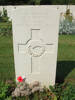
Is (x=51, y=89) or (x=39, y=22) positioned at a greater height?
(x=39, y=22)

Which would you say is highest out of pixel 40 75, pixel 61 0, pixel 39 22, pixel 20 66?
pixel 61 0

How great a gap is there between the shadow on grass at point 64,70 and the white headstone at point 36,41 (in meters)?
0.66

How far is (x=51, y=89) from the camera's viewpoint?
116 inches

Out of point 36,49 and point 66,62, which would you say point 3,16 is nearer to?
point 66,62

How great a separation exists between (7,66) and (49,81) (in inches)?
66.4

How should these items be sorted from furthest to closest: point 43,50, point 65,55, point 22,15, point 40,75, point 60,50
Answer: point 60,50
point 65,55
point 40,75
point 43,50
point 22,15

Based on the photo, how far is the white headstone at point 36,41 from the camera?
8.71 ft

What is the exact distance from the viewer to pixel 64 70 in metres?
4.21

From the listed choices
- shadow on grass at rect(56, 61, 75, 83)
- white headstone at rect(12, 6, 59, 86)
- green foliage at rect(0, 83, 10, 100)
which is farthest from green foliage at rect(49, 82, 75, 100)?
green foliage at rect(0, 83, 10, 100)

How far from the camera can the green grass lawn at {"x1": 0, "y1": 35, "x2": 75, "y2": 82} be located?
151 inches

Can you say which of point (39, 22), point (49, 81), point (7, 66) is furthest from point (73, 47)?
point (39, 22)

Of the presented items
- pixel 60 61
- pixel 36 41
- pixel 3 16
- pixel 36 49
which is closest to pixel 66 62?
pixel 60 61

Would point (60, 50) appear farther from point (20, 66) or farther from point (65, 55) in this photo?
point (20, 66)

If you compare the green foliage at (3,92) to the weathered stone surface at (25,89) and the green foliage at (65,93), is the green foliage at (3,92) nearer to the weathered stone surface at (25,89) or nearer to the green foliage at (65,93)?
the weathered stone surface at (25,89)
